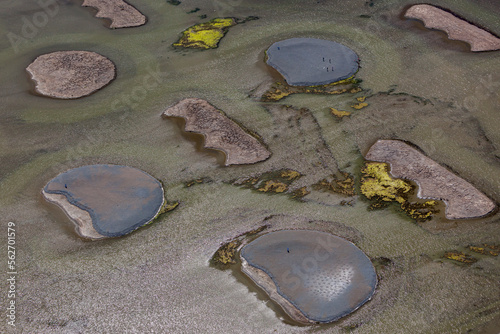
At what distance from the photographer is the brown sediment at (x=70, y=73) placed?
21.6m

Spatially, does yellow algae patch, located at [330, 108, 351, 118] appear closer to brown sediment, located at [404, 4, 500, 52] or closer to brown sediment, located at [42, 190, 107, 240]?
brown sediment, located at [404, 4, 500, 52]

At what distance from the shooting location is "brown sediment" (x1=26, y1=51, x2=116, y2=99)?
21.6 meters

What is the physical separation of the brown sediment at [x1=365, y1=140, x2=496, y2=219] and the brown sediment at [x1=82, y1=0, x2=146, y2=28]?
50.7 feet

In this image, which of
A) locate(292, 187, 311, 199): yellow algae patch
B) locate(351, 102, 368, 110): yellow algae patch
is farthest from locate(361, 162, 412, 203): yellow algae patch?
locate(351, 102, 368, 110): yellow algae patch

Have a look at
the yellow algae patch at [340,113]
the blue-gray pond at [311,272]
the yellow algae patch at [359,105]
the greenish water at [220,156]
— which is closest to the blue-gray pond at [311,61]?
the greenish water at [220,156]

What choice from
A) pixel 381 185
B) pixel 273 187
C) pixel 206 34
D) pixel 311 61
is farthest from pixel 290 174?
pixel 206 34

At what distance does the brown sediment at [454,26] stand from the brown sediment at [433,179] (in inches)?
349

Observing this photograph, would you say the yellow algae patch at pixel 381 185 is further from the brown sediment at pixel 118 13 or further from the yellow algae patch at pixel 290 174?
the brown sediment at pixel 118 13

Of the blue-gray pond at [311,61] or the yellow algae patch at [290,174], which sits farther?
the blue-gray pond at [311,61]

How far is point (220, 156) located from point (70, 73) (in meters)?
9.44

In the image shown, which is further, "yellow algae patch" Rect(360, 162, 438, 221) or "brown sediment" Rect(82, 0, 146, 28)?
"brown sediment" Rect(82, 0, 146, 28)

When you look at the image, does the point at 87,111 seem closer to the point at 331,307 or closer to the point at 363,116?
the point at 363,116

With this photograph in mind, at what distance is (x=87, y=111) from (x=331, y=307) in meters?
13.3

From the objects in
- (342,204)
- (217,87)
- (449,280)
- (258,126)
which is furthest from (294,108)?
(449,280)
